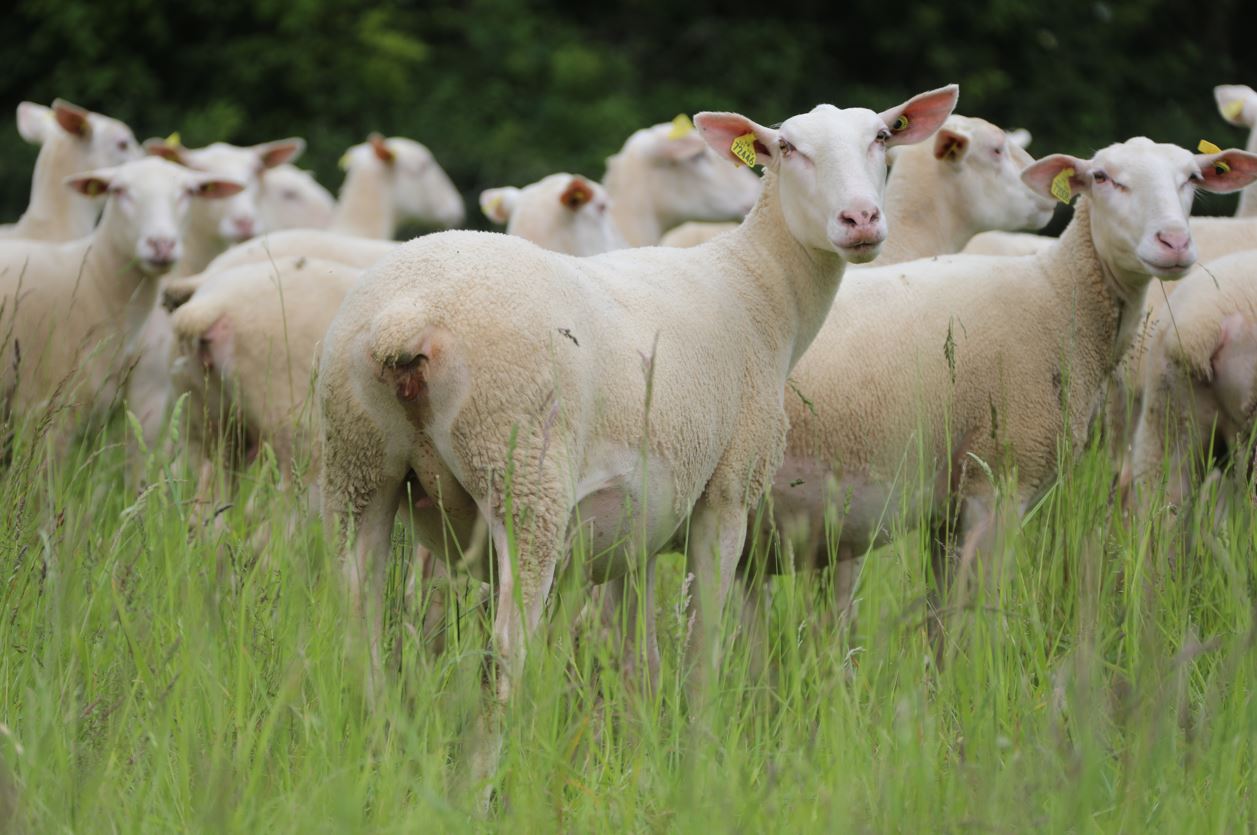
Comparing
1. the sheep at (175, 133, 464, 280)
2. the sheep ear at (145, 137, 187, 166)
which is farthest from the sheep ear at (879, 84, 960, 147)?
the sheep at (175, 133, 464, 280)

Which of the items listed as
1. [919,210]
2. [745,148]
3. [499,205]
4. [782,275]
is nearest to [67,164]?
[499,205]

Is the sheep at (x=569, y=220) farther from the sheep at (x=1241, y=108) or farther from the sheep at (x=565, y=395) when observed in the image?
the sheep at (x=565, y=395)

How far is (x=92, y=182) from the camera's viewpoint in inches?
249

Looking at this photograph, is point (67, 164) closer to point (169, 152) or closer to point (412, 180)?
point (169, 152)

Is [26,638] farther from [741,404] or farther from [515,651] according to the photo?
[741,404]

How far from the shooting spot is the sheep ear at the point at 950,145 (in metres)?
5.30

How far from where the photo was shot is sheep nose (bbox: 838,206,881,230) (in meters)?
3.53

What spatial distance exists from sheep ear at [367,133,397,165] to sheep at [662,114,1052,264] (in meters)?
4.35

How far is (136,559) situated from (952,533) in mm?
2117

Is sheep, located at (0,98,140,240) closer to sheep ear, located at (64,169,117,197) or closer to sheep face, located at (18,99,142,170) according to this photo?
sheep face, located at (18,99,142,170)

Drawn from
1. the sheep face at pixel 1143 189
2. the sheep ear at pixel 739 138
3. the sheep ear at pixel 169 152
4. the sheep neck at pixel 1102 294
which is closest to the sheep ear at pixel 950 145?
the sheep face at pixel 1143 189

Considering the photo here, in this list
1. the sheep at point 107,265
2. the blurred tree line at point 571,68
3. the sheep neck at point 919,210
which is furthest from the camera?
the blurred tree line at point 571,68

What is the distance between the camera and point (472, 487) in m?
2.96

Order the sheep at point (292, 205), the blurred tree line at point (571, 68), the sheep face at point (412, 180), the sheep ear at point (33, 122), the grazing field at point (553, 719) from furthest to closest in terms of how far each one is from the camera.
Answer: the blurred tree line at point (571, 68)
the sheep at point (292, 205)
the sheep face at point (412, 180)
the sheep ear at point (33, 122)
the grazing field at point (553, 719)
